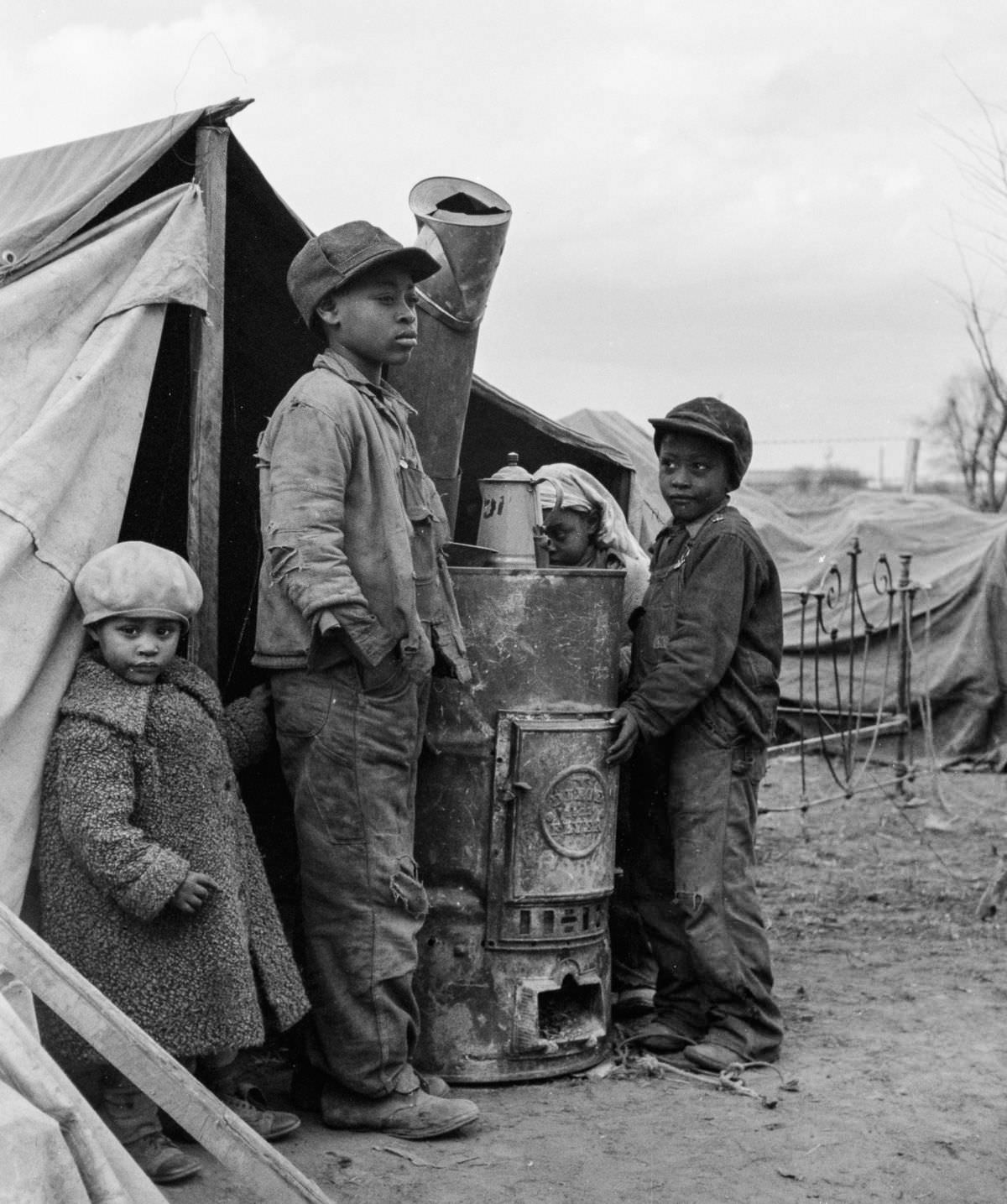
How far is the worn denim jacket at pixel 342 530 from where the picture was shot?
3729 mm

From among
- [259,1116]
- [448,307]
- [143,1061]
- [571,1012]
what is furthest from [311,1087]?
[448,307]

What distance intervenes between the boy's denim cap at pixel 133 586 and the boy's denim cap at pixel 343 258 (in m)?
0.91

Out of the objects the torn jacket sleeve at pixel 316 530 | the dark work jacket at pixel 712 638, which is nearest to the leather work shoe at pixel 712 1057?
the dark work jacket at pixel 712 638

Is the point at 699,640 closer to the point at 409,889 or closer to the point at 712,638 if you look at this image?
the point at 712,638

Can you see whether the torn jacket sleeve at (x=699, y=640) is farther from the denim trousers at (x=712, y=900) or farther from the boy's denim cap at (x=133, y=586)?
the boy's denim cap at (x=133, y=586)

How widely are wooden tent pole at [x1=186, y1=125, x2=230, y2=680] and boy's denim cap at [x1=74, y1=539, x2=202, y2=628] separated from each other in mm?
581

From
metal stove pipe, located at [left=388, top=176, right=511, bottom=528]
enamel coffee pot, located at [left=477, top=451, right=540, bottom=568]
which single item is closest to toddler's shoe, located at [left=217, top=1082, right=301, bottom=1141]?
enamel coffee pot, located at [left=477, top=451, right=540, bottom=568]

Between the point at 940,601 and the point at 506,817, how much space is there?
9.29 meters

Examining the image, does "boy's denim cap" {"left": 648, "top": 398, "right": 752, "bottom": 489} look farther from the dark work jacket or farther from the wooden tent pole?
the wooden tent pole

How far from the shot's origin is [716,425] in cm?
475

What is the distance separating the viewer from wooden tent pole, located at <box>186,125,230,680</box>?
420 cm

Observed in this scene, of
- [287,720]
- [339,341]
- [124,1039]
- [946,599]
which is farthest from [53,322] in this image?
[946,599]

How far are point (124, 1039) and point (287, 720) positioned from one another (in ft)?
4.40

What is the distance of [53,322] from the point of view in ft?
12.8
